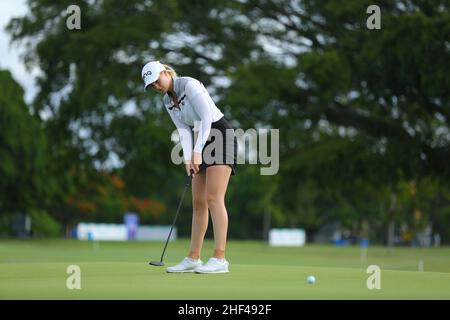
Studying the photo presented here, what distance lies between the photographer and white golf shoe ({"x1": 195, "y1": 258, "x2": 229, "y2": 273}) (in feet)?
30.5

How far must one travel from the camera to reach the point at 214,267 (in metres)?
9.38

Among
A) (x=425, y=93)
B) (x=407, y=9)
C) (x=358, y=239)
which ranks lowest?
(x=358, y=239)

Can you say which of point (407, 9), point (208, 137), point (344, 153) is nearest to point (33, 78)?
point (344, 153)

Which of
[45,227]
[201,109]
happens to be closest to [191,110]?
[201,109]

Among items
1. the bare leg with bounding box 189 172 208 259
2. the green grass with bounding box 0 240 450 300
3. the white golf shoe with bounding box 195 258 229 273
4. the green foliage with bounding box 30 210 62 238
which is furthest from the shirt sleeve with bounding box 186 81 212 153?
the green foliage with bounding box 30 210 62 238

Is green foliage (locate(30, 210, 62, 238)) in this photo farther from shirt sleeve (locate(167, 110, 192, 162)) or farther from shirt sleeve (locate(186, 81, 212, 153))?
shirt sleeve (locate(186, 81, 212, 153))

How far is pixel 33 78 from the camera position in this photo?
3316 centimetres

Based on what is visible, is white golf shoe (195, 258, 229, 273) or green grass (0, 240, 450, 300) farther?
white golf shoe (195, 258, 229, 273)

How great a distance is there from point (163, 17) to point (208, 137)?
20.4 m

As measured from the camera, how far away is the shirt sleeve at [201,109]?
30.3 ft

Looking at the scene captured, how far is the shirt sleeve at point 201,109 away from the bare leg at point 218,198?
0.29 meters
